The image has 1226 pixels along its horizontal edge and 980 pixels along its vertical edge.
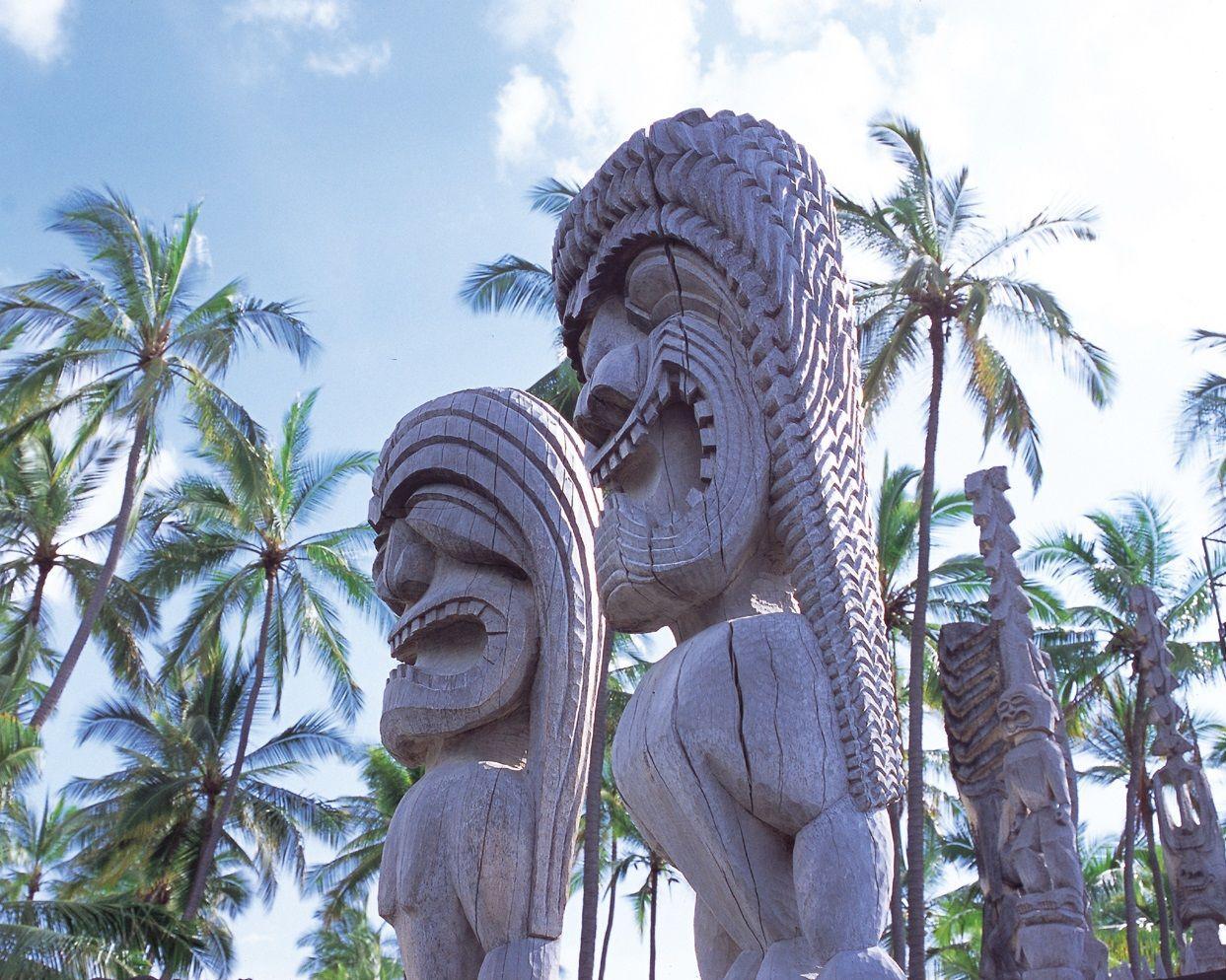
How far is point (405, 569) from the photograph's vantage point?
4.82 meters

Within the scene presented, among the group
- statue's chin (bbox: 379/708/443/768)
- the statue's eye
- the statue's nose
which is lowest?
statue's chin (bbox: 379/708/443/768)

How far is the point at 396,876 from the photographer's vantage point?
170 inches

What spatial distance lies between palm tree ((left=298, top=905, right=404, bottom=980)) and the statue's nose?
33.5 metres

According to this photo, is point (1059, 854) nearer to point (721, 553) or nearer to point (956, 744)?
point (956, 744)

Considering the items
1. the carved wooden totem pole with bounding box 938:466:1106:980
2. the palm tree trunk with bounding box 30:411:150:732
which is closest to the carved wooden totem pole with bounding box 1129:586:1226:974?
the carved wooden totem pole with bounding box 938:466:1106:980

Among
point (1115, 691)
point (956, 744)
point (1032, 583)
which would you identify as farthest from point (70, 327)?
point (1115, 691)

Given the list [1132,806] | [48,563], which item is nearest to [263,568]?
[48,563]

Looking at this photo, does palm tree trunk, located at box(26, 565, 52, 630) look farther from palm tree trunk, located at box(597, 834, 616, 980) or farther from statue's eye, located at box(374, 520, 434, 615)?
statue's eye, located at box(374, 520, 434, 615)

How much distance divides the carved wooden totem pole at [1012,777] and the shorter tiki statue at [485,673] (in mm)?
1363

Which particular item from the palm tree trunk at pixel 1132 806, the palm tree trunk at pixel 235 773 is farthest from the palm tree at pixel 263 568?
the palm tree trunk at pixel 1132 806

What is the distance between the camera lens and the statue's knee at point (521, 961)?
160 inches

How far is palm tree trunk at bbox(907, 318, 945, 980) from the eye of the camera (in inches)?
519

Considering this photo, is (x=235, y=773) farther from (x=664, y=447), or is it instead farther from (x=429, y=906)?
(x=664, y=447)

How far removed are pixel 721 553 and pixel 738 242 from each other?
858mm
